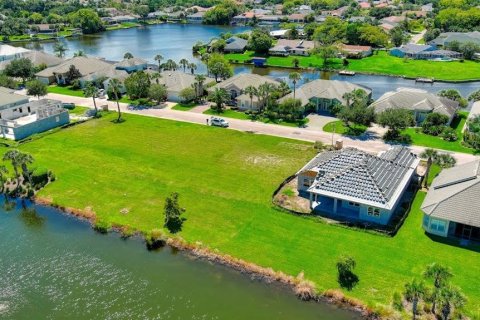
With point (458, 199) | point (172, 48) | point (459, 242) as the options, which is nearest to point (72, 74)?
point (172, 48)

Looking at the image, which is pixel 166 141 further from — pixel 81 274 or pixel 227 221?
pixel 81 274

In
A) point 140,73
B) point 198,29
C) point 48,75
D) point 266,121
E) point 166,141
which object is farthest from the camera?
point 198,29

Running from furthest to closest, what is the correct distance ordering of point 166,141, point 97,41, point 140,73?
point 97,41 < point 140,73 < point 166,141

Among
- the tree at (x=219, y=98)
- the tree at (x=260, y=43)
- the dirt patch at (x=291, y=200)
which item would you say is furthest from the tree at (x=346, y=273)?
the tree at (x=260, y=43)

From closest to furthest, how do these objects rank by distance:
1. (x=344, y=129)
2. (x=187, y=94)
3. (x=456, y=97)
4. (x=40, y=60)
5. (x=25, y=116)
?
(x=344, y=129) < (x=456, y=97) < (x=25, y=116) < (x=187, y=94) < (x=40, y=60)

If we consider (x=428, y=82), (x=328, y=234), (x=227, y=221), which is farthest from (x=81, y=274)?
(x=428, y=82)

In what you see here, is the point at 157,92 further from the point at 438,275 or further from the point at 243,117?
the point at 438,275
